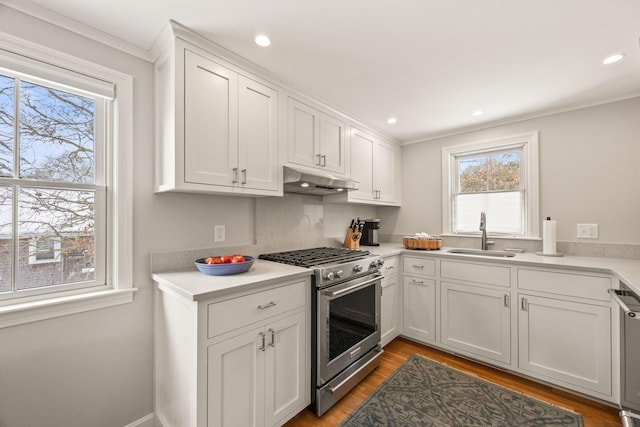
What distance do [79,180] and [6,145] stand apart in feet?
1.01

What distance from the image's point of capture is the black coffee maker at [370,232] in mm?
3289

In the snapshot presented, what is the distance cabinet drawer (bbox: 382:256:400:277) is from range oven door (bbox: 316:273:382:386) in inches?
10.1

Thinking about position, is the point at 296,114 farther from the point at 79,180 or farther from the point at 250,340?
the point at 250,340

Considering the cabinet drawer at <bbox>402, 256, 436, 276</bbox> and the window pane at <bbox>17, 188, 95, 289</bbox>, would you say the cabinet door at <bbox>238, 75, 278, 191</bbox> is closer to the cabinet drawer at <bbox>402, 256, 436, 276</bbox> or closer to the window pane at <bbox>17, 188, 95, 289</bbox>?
the window pane at <bbox>17, 188, 95, 289</bbox>

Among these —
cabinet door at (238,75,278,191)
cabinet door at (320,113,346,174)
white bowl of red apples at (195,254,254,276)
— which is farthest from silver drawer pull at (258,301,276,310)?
cabinet door at (320,113,346,174)

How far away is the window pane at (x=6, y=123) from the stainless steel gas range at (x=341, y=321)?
1.50 meters

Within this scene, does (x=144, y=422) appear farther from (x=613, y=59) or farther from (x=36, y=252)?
(x=613, y=59)

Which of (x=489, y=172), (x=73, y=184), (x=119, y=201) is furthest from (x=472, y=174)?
(x=73, y=184)

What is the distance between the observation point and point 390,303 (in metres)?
2.75

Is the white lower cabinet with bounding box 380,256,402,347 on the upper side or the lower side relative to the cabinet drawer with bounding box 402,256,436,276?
lower

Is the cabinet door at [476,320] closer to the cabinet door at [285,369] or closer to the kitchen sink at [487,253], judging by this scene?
the kitchen sink at [487,253]

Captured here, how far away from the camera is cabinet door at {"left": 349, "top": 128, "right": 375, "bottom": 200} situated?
112 inches

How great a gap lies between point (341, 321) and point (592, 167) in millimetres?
2623

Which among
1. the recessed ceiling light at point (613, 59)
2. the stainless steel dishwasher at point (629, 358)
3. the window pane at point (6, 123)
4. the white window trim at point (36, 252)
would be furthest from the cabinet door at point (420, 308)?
the window pane at point (6, 123)
